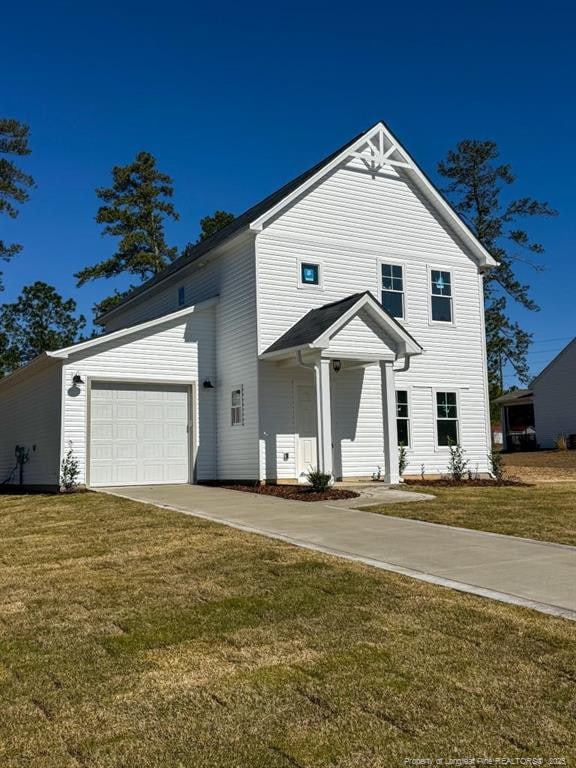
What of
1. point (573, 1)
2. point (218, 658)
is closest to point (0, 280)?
point (573, 1)

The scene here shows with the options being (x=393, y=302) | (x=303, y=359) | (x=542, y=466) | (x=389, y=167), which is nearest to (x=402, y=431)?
(x=393, y=302)

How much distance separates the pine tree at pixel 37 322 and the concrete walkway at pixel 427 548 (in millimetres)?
38425

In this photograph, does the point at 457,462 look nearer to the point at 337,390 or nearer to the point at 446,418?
the point at 446,418

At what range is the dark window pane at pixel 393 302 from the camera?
18.9 meters

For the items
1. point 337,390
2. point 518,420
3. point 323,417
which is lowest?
point 323,417

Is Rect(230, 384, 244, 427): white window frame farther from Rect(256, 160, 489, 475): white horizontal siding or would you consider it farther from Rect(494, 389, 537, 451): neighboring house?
Rect(494, 389, 537, 451): neighboring house

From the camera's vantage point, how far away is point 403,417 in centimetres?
1870

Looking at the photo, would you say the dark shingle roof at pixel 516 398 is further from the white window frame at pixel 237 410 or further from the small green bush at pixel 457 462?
the white window frame at pixel 237 410

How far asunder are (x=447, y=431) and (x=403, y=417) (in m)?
1.49

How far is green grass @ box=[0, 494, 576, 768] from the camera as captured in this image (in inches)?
130

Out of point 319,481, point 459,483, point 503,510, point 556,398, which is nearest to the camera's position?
point 503,510

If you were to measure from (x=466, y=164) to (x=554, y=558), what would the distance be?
35313 mm

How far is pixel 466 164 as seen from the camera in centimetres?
3894

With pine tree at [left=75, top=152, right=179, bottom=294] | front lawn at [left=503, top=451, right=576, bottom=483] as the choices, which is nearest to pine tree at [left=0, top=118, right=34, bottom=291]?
pine tree at [left=75, top=152, right=179, bottom=294]
